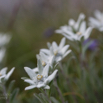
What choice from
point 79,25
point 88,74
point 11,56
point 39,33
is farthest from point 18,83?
point 39,33

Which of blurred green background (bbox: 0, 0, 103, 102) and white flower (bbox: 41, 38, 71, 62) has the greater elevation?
blurred green background (bbox: 0, 0, 103, 102)

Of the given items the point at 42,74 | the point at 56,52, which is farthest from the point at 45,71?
the point at 56,52

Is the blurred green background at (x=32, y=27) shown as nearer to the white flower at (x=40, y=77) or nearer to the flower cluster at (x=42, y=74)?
the flower cluster at (x=42, y=74)

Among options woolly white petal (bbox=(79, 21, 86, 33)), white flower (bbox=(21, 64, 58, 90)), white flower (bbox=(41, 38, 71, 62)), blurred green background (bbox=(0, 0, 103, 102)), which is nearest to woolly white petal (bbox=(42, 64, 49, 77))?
white flower (bbox=(21, 64, 58, 90))

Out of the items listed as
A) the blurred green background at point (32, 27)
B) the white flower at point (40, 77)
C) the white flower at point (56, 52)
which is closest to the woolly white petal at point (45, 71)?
the white flower at point (40, 77)

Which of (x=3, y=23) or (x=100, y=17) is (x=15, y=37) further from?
(x=100, y=17)

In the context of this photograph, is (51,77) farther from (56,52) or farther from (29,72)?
(56,52)

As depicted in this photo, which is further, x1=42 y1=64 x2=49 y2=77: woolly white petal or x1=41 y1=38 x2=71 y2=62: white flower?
x1=41 y1=38 x2=71 y2=62: white flower

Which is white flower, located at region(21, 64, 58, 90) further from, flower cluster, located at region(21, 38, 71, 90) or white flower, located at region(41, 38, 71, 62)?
white flower, located at region(41, 38, 71, 62)
